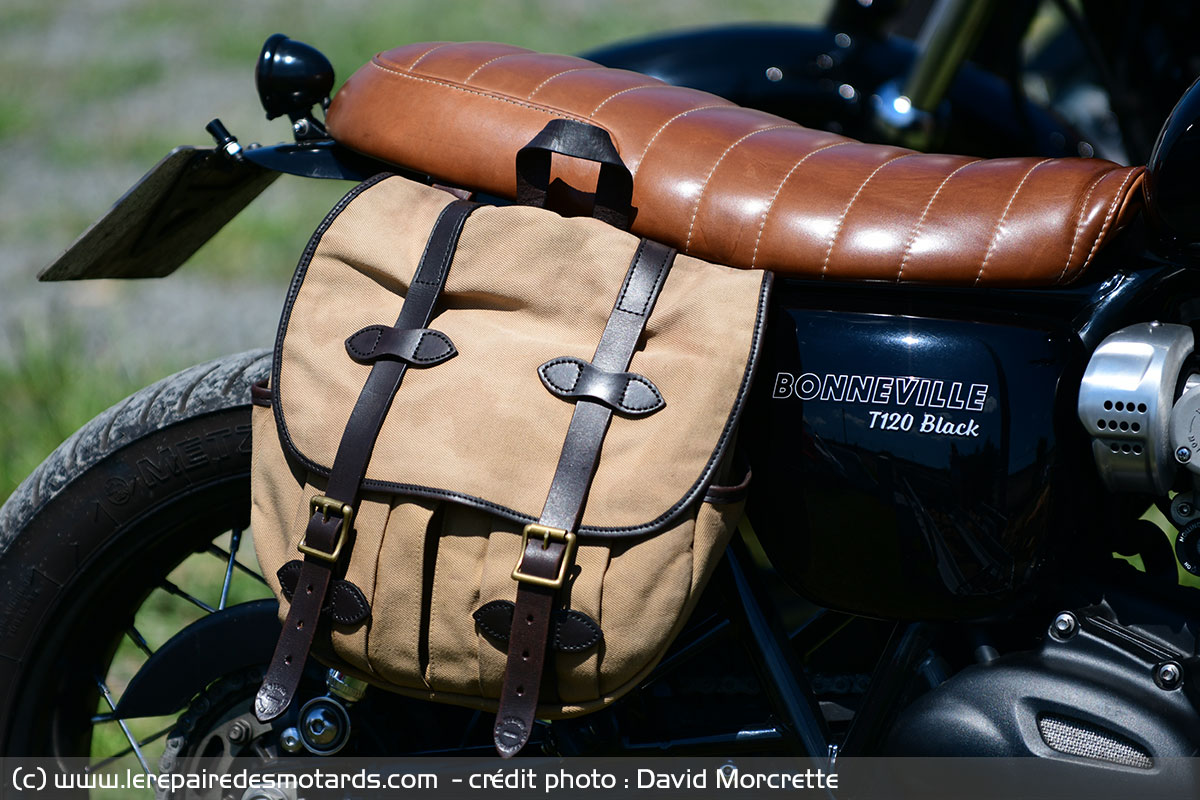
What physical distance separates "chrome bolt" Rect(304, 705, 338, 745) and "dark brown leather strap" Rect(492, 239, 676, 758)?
0.33m

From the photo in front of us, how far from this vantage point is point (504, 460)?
3.59 ft

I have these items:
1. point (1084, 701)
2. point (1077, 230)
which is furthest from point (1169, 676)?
point (1077, 230)

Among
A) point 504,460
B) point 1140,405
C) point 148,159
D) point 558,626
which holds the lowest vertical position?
point 148,159

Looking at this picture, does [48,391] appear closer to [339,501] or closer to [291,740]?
[291,740]

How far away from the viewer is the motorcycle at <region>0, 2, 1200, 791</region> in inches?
42.4

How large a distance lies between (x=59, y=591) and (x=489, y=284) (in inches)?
26.9

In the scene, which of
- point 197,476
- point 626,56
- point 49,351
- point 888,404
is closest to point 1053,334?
point 888,404

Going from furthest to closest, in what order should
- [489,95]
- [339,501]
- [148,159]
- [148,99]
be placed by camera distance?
[148,99]
[148,159]
[489,95]
[339,501]

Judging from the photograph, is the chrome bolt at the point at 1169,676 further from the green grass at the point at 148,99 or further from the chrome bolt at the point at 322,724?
the green grass at the point at 148,99

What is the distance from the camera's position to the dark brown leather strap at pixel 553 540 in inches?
41.8

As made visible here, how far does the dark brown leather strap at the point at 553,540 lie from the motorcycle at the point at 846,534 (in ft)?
0.51

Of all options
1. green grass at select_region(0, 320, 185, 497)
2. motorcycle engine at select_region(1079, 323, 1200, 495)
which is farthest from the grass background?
motorcycle engine at select_region(1079, 323, 1200, 495)

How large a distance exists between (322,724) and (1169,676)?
2.94 ft

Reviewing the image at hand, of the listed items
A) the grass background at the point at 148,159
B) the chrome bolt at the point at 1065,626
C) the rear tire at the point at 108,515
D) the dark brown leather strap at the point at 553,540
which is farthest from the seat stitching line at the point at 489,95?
the grass background at the point at 148,159
